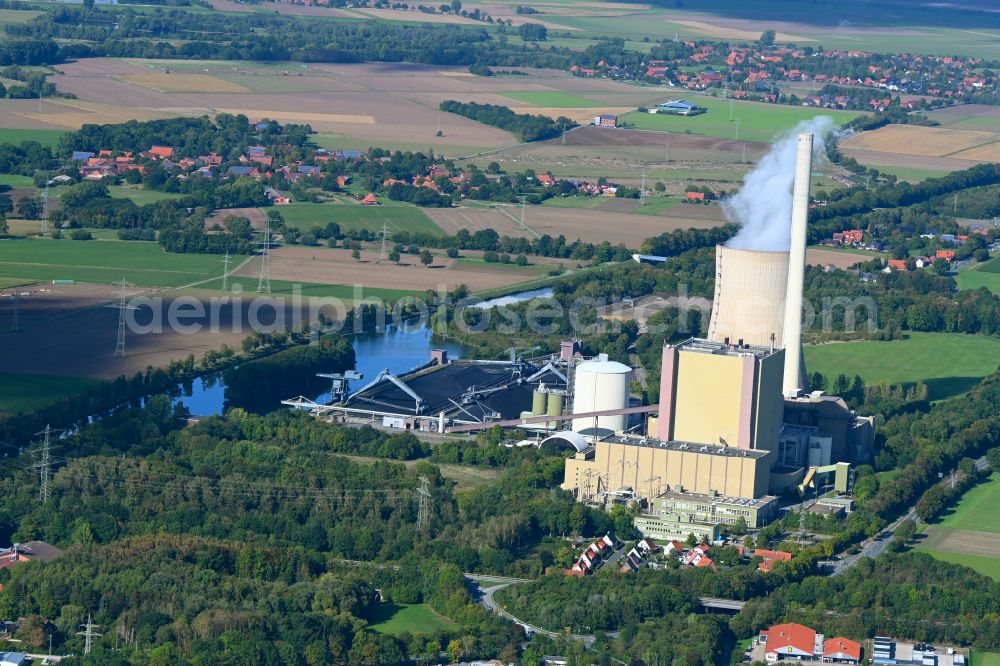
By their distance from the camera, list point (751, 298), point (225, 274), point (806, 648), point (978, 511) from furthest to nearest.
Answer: point (225, 274) < point (751, 298) < point (978, 511) < point (806, 648)

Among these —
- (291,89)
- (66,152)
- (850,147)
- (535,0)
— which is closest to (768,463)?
(66,152)

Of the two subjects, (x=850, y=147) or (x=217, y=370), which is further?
(x=850, y=147)

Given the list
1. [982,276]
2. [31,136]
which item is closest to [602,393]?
[982,276]

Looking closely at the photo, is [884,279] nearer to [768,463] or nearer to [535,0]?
[768,463]

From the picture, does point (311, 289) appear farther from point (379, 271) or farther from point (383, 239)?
point (383, 239)

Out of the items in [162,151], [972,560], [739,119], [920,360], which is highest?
[739,119]

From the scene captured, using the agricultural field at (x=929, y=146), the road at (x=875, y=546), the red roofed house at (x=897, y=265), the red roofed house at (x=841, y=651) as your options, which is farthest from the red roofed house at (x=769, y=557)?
the agricultural field at (x=929, y=146)

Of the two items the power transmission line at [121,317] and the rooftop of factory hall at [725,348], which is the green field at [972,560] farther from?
the power transmission line at [121,317]
